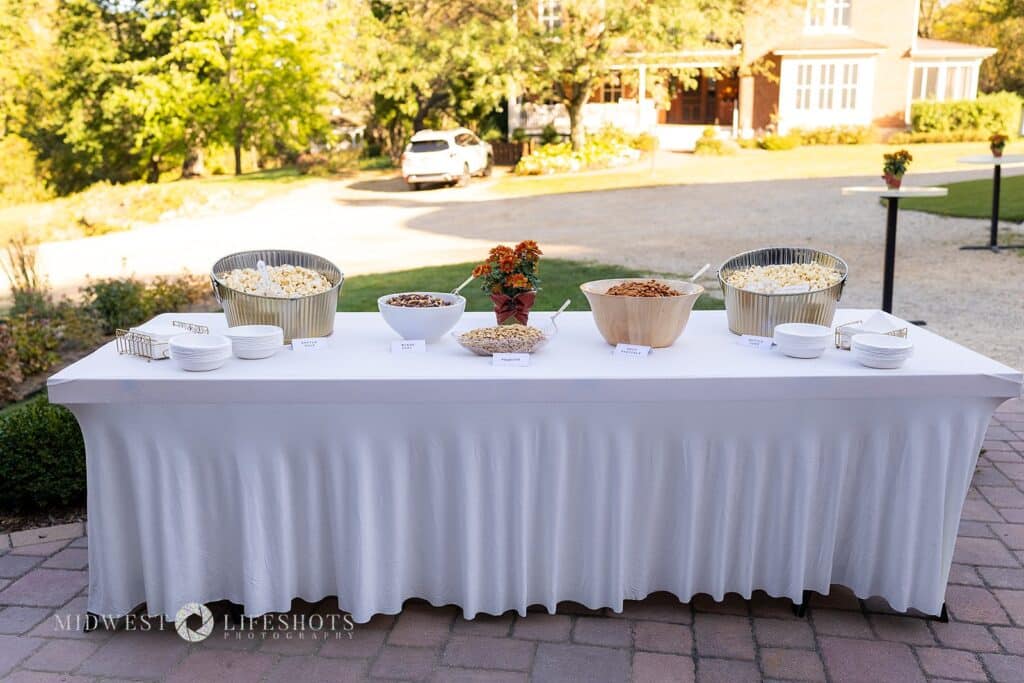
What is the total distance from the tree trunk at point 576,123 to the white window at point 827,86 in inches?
371

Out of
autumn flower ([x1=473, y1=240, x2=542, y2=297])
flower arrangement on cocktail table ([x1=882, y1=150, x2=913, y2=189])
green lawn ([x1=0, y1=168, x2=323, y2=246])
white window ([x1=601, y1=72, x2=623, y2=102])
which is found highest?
white window ([x1=601, y1=72, x2=623, y2=102])

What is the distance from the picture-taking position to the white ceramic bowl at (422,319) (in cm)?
305

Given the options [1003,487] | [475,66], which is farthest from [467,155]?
[1003,487]

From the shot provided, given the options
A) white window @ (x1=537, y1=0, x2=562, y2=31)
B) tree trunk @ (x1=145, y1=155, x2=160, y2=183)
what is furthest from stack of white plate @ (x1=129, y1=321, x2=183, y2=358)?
tree trunk @ (x1=145, y1=155, x2=160, y2=183)

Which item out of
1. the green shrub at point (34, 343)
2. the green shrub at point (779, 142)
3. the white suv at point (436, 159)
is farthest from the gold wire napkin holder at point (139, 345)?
the green shrub at point (779, 142)

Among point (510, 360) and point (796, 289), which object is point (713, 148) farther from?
point (510, 360)

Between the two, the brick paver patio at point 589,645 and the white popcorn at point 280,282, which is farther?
the white popcorn at point 280,282

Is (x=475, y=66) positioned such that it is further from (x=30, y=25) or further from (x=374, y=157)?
(x=30, y=25)

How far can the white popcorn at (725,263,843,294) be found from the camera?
313 centimetres

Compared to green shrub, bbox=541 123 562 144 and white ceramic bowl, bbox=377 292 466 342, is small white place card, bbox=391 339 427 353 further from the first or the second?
green shrub, bbox=541 123 562 144

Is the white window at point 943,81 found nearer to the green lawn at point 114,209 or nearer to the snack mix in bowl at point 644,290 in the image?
the green lawn at point 114,209

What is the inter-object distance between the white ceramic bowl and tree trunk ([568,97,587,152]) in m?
19.9

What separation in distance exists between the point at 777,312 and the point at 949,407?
0.64 meters

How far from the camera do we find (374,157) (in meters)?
31.2
